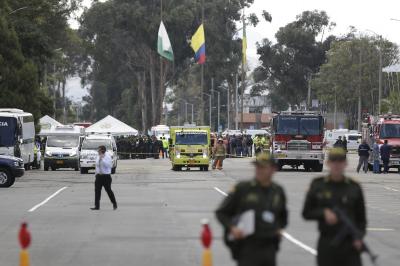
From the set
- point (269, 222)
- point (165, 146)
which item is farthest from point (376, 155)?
point (269, 222)

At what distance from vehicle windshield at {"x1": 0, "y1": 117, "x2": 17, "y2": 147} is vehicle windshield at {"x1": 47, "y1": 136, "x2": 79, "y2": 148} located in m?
8.49

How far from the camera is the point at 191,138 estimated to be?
56.1 m

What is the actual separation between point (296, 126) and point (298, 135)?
44cm

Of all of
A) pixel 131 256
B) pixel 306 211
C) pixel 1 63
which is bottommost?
pixel 131 256

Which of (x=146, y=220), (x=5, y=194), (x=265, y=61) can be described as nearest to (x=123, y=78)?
(x=265, y=61)

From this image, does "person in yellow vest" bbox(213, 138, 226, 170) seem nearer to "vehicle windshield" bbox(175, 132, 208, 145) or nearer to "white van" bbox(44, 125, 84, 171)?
"vehicle windshield" bbox(175, 132, 208, 145)

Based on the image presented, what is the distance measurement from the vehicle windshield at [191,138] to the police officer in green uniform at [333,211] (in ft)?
148

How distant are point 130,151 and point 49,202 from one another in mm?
52575

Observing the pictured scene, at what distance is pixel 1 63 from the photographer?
197 feet

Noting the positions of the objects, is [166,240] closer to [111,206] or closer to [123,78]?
[111,206]

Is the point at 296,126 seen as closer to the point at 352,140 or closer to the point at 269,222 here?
the point at 269,222

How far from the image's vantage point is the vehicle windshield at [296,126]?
53281mm

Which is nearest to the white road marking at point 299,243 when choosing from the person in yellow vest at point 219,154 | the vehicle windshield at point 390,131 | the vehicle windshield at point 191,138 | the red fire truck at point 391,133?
the vehicle windshield at point 191,138

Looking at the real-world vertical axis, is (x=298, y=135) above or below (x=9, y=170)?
above
